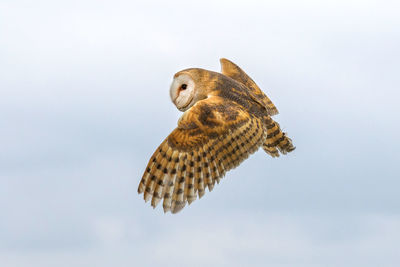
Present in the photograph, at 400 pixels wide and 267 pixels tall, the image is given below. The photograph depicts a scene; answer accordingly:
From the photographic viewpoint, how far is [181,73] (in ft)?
45.3

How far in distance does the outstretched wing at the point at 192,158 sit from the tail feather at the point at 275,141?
139cm

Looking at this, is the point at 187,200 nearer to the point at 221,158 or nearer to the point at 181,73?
the point at 221,158

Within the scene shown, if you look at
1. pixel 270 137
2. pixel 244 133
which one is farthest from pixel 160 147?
pixel 270 137

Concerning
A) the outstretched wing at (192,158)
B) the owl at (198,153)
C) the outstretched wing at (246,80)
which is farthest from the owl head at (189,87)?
the outstretched wing at (246,80)

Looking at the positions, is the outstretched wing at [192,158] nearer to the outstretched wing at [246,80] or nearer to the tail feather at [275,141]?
the tail feather at [275,141]

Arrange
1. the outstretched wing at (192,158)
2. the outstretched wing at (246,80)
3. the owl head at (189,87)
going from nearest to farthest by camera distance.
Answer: the outstretched wing at (192,158) → the owl head at (189,87) → the outstretched wing at (246,80)

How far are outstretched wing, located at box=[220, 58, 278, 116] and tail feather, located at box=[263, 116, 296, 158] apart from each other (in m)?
0.91

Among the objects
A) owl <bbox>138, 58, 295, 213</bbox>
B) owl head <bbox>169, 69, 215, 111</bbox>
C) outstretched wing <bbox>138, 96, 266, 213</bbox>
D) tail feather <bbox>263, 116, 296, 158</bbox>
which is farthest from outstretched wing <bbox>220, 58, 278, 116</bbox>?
outstretched wing <bbox>138, 96, 266, 213</bbox>

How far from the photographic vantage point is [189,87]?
13.6 m

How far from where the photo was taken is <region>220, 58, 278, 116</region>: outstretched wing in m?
14.9

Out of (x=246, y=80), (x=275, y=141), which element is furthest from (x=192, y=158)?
(x=246, y=80)

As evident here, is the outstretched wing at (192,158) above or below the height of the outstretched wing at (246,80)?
below

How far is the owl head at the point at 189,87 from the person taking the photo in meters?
13.3

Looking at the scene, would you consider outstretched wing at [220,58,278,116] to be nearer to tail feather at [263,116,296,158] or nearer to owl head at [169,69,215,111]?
tail feather at [263,116,296,158]
